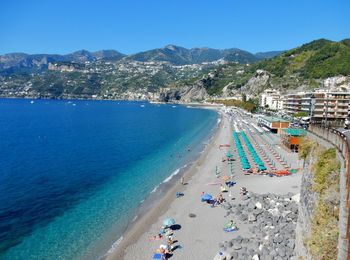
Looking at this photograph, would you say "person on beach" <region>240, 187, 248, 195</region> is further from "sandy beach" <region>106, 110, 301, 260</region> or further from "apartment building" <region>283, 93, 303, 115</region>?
"apartment building" <region>283, 93, 303, 115</region>

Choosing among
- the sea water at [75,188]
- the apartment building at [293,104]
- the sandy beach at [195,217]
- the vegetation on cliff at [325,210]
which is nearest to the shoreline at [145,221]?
the sandy beach at [195,217]

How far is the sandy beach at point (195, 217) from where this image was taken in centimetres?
2114

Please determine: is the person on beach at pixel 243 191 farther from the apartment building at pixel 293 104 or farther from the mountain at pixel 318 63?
the mountain at pixel 318 63

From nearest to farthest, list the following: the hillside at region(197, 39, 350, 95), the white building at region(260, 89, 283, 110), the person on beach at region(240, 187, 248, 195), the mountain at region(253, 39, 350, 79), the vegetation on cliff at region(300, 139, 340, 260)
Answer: the vegetation on cliff at region(300, 139, 340, 260) → the person on beach at region(240, 187, 248, 195) → the white building at region(260, 89, 283, 110) → the hillside at region(197, 39, 350, 95) → the mountain at region(253, 39, 350, 79)

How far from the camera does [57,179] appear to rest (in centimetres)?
3922

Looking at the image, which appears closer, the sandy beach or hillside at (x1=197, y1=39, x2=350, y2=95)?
the sandy beach

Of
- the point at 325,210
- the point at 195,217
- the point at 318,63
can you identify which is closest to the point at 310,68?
the point at 318,63

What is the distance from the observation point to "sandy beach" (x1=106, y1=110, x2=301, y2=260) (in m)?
21.1

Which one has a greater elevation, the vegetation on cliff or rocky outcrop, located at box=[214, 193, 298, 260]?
the vegetation on cliff

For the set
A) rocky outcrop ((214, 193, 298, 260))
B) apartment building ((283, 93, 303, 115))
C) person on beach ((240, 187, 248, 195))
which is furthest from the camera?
apartment building ((283, 93, 303, 115))

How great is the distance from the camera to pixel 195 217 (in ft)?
86.1

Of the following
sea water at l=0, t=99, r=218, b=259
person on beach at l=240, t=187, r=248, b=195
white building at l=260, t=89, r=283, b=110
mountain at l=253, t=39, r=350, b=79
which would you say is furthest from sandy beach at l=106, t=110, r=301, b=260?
mountain at l=253, t=39, r=350, b=79

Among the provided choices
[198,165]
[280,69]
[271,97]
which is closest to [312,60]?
[280,69]

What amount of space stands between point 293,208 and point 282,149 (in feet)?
95.8
